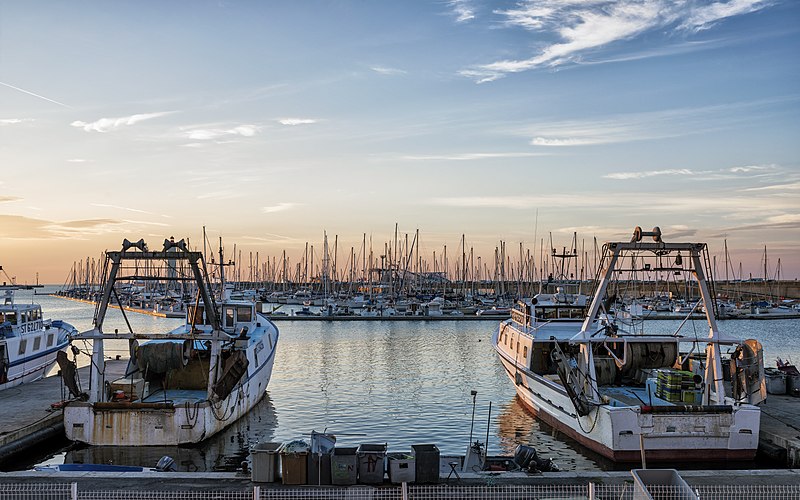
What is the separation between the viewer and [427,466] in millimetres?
14719

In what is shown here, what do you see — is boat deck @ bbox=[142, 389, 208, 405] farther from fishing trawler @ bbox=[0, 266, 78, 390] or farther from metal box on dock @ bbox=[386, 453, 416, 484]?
metal box on dock @ bbox=[386, 453, 416, 484]

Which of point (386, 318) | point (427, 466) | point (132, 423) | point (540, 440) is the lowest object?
point (540, 440)

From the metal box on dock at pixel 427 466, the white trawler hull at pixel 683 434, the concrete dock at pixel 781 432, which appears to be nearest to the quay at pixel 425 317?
the concrete dock at pixel 781 432

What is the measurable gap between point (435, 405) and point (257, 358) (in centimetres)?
937

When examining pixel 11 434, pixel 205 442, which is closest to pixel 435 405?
pixel 205 442

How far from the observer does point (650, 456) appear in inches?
794

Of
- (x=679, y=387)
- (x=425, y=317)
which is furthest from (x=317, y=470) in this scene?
(x=425, y=317)

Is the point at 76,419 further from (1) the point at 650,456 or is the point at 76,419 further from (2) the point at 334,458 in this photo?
(1) the point at 650,456

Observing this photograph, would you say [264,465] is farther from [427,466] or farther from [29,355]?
[29,355]

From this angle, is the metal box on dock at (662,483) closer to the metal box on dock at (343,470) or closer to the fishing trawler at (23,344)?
the metal box on dock at (343,470)

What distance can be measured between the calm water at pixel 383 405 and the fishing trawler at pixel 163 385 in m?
1.05

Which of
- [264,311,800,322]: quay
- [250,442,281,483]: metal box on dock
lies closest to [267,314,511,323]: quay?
[264,311,800,322]: quay

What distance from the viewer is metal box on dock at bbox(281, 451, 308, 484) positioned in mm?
14766

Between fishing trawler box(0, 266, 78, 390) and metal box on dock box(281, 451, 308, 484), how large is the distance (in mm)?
20818
